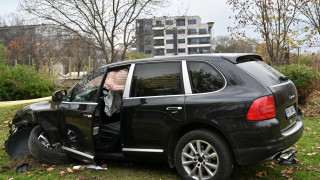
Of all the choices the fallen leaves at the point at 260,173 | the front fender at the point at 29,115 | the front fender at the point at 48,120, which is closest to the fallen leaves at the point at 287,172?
the fallen leaves at the point at 260,173

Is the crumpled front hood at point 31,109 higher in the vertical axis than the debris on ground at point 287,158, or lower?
higher

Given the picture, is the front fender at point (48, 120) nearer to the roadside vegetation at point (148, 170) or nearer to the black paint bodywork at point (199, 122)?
the black paint bodywork at point (199, 122)

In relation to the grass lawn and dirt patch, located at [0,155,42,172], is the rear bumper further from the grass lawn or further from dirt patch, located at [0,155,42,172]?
dirt patch, located at [0,155,42,172]

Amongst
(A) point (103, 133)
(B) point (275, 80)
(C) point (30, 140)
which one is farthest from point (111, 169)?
(B) point (275, 80)

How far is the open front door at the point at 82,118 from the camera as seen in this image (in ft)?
14.5

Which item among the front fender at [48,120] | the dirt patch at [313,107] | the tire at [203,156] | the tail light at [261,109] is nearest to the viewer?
the tail light at [261,109]

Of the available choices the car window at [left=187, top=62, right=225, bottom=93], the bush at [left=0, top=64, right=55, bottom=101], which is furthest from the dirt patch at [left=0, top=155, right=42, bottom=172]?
the bush at [left=0, top=64, right=55, bottom=101]

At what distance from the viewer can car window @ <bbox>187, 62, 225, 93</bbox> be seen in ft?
12.3

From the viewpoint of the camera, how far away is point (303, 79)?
9586mm

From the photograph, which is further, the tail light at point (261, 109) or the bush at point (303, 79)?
the bush at point (303, 79)

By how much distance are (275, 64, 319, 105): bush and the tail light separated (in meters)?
6.92

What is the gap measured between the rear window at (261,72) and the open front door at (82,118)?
7.14 feet

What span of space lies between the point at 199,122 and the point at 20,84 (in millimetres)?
11664

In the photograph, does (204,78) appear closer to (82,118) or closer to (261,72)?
(261,72)
